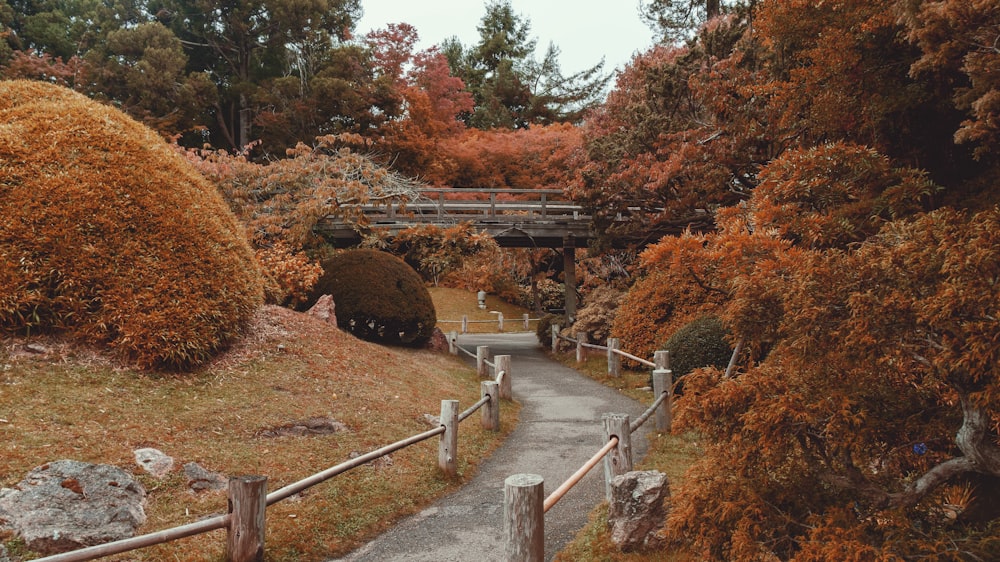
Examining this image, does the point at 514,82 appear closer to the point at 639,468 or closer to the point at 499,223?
the point at 499,223

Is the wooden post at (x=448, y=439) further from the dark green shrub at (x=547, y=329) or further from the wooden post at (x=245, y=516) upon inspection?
the dark green shrub at (x=547, y=329)

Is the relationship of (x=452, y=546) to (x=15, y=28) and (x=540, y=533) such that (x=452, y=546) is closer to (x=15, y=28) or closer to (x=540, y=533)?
(x=540, y=533)

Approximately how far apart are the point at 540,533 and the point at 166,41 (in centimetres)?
3163

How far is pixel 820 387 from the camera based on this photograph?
10.1 ft

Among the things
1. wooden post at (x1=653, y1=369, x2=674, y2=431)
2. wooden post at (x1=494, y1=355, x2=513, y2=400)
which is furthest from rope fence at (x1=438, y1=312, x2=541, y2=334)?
wooden post at (x1=653, y1=369, x2=674, y2=431)

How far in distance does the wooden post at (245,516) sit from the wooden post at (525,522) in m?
1.81

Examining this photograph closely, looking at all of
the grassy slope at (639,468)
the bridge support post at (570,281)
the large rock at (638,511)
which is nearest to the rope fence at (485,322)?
the bridge support post at (570,281)

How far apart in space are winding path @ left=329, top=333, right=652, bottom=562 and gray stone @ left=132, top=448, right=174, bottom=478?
1973mm

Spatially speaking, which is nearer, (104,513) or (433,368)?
(104,513)

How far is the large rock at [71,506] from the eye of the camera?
429cm

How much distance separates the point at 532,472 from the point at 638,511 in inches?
122

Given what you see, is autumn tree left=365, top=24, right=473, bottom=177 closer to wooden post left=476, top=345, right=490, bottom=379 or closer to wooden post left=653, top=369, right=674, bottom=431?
wooden post left=476, top=345, right=490, bottom=379

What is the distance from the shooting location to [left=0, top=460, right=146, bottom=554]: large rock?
4.29 m

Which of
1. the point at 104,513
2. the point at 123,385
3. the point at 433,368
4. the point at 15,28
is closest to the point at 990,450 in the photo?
the point at 104,513
